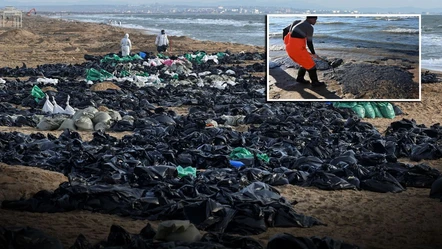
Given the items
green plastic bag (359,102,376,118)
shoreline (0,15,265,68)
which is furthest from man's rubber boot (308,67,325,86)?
shoreline (0,15,265,68)

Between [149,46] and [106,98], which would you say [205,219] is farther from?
[149,46]

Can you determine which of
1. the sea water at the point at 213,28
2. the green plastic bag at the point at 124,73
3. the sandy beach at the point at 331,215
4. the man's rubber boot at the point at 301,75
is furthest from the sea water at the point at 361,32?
the sea water at the point at 213,28

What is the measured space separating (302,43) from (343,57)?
1.83 feet

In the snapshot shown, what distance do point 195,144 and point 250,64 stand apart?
13978 mm

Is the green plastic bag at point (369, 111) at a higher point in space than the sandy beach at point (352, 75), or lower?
lower

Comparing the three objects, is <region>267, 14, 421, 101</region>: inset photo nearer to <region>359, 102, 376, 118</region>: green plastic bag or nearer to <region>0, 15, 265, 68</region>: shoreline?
<region>359, 102, 376, 118</region>: green plastic bag

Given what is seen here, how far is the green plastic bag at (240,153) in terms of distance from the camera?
363 inches

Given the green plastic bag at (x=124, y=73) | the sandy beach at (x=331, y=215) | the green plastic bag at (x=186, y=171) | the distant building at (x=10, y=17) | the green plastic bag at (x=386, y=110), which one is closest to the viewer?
the sandy beach at (x=331, y=215)

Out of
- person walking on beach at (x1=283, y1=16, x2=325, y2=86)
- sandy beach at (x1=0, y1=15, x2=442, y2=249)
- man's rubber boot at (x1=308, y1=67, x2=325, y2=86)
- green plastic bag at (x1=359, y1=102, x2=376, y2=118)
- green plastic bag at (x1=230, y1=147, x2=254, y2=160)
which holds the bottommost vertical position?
sandy beach at (x1=0, y1=15, x2=442, y2=249)

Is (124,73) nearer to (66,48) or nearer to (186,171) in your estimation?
(186,171)

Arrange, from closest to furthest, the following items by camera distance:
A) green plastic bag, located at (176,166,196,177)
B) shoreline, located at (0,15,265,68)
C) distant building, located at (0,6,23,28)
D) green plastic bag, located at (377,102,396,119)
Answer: green plastic bag, located at (176,166,196,177) → green plastic bag, located at (377,102,396,119) → shoreline, located at (0,15,265,68) → distant building, located at (0,6,23,28)

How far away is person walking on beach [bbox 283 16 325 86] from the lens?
758cm

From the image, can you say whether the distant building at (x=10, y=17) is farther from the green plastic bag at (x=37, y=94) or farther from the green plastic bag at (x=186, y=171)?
the green plastic bag at (x=186, y=171)

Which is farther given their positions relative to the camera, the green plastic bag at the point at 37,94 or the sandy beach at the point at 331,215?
the green plastic bag at the point at 37,94
